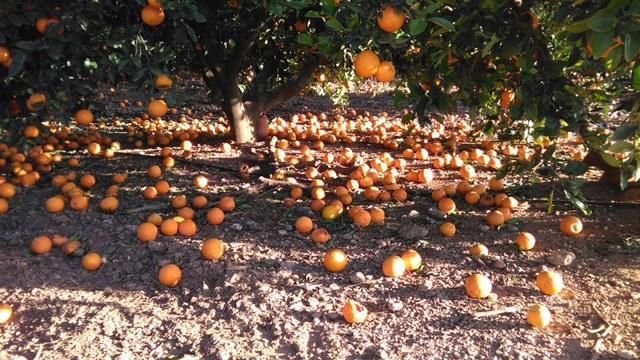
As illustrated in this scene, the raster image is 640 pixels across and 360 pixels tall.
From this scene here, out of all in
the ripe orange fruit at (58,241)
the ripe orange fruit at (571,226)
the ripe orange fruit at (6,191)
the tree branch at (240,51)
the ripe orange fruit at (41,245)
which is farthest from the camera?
the tree branch at (240,51)

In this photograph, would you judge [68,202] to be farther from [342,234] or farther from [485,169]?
[485,169]

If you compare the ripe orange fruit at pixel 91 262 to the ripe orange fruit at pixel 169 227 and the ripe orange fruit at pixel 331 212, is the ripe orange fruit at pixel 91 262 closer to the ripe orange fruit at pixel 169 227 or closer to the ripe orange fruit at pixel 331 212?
the ripe orange fruit at pixel 169 227

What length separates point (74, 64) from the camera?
3.19m

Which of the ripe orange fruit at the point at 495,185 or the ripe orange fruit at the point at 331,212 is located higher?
the ripe orange fruit at the point at 495,185

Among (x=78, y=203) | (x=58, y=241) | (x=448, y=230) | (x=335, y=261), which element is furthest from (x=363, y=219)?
(x=78, y=203)

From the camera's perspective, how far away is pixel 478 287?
10.9 ft

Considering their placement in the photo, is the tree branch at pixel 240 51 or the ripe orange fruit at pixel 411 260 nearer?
the ripe orange fruit at pixel 411 260

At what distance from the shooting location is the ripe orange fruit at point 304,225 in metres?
4.30

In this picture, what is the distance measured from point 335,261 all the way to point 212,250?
2.94ft

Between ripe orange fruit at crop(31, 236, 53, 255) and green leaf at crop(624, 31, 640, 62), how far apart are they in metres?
3.88

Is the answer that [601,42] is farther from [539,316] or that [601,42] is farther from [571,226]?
[571,226]

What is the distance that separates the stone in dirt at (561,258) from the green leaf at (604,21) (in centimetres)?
227

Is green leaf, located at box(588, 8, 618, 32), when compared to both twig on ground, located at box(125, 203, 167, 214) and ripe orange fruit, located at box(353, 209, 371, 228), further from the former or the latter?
twig on ground, located at box(125, 203, 167, 214)

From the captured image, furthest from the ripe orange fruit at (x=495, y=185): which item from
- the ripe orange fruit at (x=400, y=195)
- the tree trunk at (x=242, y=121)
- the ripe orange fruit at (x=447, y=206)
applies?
the tree trunk at (x=242, y=121)
